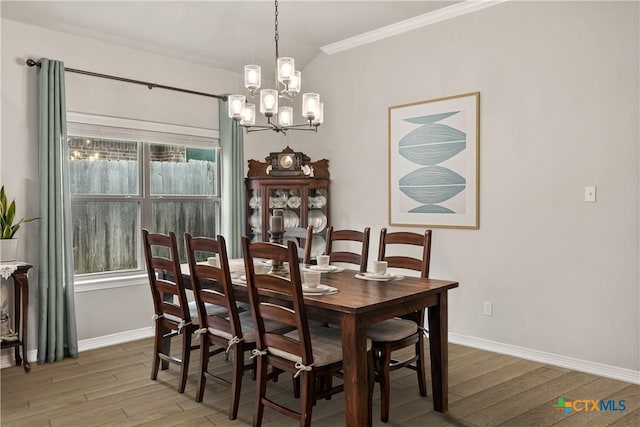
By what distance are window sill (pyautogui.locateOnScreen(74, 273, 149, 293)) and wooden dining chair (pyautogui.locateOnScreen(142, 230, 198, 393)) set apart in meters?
1.07

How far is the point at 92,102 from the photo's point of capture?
4324 mm

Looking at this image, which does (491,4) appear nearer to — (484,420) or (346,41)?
(346,41)

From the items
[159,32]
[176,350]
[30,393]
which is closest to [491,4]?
[159,32]

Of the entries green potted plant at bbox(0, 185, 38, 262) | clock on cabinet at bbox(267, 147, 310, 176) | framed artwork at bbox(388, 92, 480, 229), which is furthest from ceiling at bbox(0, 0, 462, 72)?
green potted plant at bbox(0, 185, 38, 262)

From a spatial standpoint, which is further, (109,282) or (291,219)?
(291,219)

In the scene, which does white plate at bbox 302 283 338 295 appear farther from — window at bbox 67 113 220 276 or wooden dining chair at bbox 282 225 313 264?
window at bbox 67 113 220 276

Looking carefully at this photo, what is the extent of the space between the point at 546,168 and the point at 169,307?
115 inches

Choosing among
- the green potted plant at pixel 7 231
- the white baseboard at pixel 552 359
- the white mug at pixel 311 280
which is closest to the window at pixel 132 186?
the green potted plant at pixel 7 231

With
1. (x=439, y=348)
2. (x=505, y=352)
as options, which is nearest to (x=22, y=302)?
(x=439, y=348)

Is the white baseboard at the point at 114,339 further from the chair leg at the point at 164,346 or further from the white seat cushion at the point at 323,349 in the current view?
the white seat cushion at the point at 323,349

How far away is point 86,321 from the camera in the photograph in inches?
171

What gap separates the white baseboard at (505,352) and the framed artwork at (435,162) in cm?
98

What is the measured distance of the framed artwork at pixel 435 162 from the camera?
4.32 meters

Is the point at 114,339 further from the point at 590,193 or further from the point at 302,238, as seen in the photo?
the point at 590,193
